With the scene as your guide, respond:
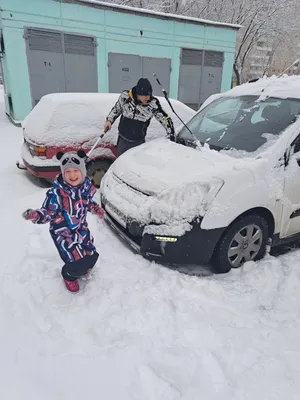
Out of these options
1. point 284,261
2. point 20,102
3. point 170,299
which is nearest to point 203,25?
point 20,102

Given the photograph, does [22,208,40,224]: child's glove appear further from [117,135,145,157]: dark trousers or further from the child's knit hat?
[117,135,145,157]: dark trousers

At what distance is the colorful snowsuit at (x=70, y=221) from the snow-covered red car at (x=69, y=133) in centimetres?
231

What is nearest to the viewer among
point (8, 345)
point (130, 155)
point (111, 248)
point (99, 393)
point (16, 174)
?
point (99, 393)

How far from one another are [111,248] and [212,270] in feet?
3.36

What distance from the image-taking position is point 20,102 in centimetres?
1039

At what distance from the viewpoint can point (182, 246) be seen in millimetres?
2768

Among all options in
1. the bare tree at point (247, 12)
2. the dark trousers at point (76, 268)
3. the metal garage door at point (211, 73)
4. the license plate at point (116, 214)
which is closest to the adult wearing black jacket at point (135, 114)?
the license plate at point (116, 214)

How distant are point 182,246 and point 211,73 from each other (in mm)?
12268

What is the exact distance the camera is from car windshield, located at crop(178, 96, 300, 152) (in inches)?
130

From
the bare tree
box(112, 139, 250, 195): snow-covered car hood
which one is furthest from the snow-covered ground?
the bare tree

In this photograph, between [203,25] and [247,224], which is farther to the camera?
[203,25]

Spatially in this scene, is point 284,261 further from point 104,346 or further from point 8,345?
point 8,345

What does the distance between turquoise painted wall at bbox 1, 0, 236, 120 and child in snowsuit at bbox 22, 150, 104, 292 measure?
909 cm

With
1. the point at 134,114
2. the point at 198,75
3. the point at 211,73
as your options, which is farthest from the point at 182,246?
the point at 211,73
